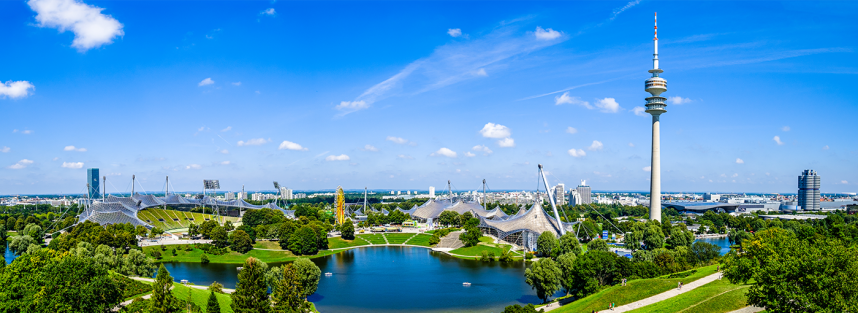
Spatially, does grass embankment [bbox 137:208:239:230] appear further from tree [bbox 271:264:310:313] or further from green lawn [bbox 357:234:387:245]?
tree [bbox 271:264:310:313]

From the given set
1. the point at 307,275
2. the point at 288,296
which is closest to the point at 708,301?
the point at 288,296

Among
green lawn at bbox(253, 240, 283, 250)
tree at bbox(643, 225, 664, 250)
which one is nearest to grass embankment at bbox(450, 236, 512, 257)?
tree at bbox(643, 225, 664, 250)

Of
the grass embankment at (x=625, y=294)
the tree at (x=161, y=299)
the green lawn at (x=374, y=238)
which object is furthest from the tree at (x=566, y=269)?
the green lawn at (x=374, y=238)

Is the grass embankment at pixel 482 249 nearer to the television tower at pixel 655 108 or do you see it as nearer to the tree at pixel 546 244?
the tree at pixel 546 244

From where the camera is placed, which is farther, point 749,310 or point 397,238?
point 397,238

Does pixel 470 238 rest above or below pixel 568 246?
below

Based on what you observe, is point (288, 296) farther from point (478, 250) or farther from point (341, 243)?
point (341, 243)

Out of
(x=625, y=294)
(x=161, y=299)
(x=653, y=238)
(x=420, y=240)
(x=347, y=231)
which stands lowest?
(x=420, y=240)
